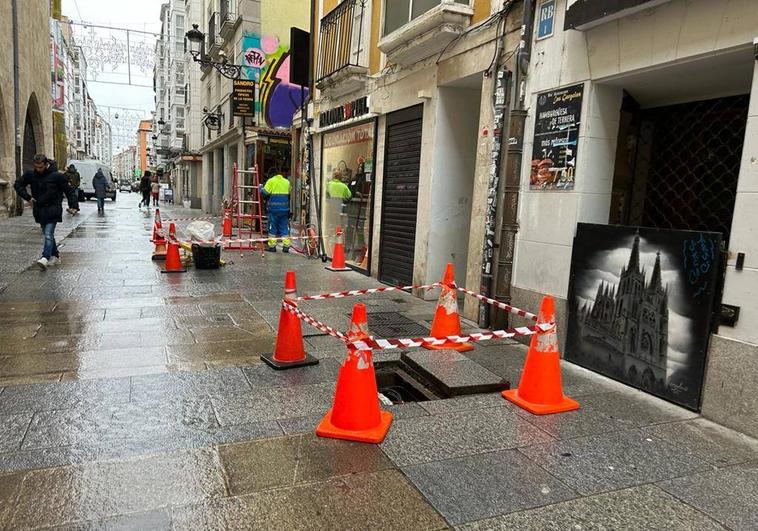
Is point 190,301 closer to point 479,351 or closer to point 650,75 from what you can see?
point 479,351

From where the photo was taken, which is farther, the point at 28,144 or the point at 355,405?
the point at 28,144

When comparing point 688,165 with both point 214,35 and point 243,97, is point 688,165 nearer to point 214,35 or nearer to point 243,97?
point 243,97

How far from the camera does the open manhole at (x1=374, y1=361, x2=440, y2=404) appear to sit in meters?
4.44

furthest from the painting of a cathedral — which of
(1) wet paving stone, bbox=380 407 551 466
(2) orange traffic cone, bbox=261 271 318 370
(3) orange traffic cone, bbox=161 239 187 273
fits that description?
(3) orange traffic cone, bbox=161 239 187 273

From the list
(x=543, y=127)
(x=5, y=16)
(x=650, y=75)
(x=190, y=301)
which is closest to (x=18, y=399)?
(x=190, y=301)

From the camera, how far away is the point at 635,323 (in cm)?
436

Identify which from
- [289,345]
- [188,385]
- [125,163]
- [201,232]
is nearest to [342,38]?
[201,232]

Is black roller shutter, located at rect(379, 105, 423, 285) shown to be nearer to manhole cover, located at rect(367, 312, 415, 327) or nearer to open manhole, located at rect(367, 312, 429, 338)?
manhole cover, located at rect(367, 312, 415, 327)

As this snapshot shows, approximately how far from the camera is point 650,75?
4.53 metres

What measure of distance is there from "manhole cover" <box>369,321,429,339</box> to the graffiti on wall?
16.1m

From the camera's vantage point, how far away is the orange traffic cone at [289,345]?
15.2 feet

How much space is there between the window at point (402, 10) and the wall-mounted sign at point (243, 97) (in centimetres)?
1188

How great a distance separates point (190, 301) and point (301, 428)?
4264 millimetres

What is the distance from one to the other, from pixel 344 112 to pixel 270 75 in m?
12.0
